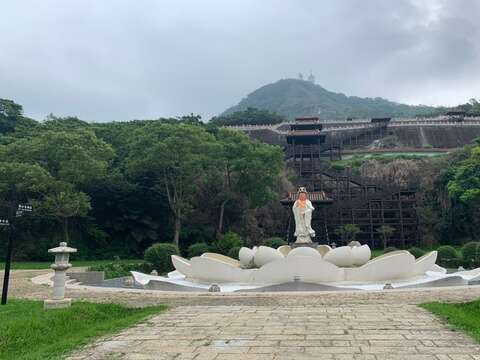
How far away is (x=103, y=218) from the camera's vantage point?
3297cm

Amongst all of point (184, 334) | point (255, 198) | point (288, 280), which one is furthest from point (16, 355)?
point (255, 198)

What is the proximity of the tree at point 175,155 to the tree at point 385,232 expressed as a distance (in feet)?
42.4

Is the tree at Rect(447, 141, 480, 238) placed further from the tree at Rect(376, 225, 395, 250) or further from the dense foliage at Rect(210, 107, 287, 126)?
the dense foliage at Rect(210, 107, 287, 126)

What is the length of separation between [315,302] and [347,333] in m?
3.53

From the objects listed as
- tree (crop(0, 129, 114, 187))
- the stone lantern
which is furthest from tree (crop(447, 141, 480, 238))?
the stone lantern

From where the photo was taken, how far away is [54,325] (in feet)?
22.9

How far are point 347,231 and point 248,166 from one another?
845 cm

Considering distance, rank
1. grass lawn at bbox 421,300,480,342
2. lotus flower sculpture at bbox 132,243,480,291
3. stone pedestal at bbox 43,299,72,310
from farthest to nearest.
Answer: lotus flower sculpture at bbox 132,243,480,291 < stone pedestal at bbox 43,299,72,310 < grass lawn at bbox 421,300,480,342

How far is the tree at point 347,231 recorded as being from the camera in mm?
31938

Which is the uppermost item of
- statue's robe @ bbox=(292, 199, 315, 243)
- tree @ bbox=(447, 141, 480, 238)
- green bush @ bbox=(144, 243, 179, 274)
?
tree @ bbox=(447, 141, 480, 238)

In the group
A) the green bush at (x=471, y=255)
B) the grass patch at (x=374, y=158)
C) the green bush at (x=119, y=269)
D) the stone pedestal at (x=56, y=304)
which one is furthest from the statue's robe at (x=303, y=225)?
the grass patch at (x=374, y=158)

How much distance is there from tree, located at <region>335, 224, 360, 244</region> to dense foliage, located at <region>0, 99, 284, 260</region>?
5.84 metres

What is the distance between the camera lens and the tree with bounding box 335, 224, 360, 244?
31.9m

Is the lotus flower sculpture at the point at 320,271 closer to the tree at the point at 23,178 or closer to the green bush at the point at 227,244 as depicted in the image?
the green bush at the point at 227,244
